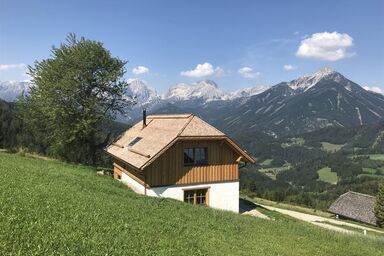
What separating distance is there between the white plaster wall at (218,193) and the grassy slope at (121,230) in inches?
400

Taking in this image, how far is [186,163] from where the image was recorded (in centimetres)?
3078

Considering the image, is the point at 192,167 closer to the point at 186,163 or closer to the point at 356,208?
the point at 186,163

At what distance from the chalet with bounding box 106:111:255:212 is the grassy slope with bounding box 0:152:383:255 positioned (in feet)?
31.8

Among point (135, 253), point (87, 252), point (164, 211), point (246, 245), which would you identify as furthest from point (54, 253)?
point (164, 211)

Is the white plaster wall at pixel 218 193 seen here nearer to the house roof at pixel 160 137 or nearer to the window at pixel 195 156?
the window at pixel 195 156

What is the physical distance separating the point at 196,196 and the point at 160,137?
6.17 metres

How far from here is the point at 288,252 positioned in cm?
1438

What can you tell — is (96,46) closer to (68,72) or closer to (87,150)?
(68,72)

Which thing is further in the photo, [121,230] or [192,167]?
[192,167]

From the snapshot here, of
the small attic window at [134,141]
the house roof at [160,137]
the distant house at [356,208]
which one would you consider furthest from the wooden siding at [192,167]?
the distant house at [356,208]

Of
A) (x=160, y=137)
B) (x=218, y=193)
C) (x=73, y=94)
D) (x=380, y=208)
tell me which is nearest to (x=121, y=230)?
(x=160, y=137)

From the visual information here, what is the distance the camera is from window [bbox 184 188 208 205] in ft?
101

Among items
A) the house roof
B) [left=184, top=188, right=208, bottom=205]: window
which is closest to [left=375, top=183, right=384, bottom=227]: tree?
the house roof

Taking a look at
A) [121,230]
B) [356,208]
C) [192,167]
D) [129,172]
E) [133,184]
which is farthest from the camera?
[356,208]
